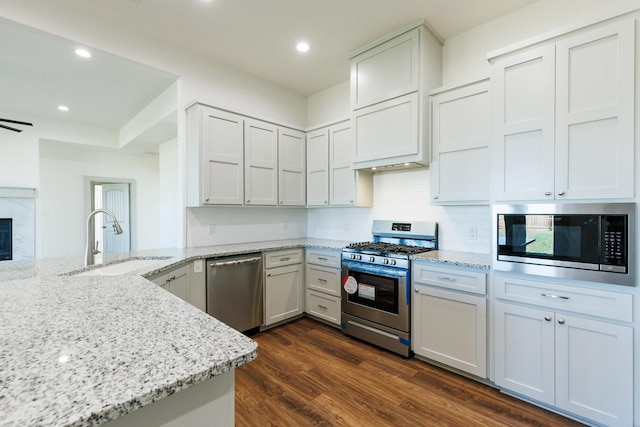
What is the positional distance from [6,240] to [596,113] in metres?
7.55

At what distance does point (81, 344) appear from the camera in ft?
2.88

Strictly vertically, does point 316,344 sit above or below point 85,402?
below

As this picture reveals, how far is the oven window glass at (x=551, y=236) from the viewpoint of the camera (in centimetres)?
184

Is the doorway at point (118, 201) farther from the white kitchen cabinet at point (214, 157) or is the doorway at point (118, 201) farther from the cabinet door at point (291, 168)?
the cabinet door at point (291, 168)

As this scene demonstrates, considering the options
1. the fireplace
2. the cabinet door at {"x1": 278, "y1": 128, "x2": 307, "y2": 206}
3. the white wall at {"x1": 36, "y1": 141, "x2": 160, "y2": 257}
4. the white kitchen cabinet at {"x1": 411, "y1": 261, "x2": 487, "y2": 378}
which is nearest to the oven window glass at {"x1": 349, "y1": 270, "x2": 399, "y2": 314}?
the white kitchen cabinet at {"x1": 411, "y1": 261, "x2": 487, "y2": 378}

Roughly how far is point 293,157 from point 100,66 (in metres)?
2.26

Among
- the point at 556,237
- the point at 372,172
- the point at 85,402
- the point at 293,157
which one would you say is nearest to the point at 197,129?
the point at 293,157

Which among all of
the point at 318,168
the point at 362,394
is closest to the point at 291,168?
the point at 318,168

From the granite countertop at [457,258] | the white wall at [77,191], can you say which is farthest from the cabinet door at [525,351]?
the white wall at [77,191]

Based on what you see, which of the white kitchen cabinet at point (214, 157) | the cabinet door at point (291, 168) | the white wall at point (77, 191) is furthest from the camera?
the white wall at point (77, 191)

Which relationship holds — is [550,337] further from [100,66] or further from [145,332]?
[100,66]

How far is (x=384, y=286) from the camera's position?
284cm

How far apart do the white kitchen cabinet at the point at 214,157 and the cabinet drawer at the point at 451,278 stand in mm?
2032

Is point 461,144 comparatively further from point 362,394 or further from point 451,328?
point 362,394
